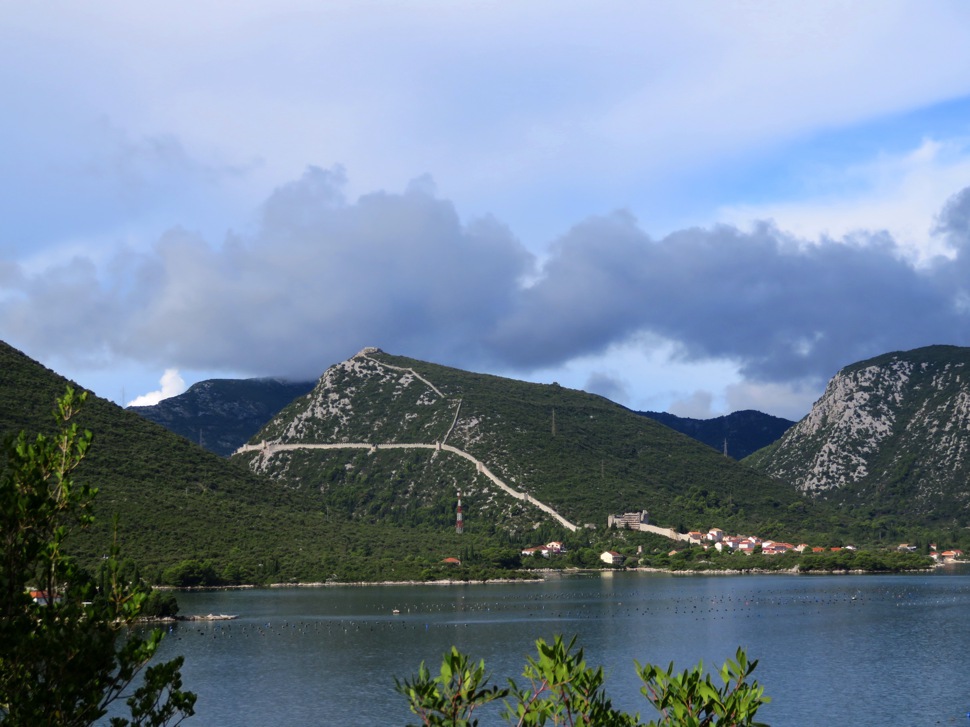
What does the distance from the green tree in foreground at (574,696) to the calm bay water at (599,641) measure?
44.2m

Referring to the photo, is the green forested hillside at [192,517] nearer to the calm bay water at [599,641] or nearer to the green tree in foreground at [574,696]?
the calm bay water at [599,641]

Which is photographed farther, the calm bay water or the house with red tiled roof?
the house with red tiled roof

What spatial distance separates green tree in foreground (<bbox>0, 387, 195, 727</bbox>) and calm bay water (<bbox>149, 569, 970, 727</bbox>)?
44.0m

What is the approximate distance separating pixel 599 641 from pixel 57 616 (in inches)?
3061

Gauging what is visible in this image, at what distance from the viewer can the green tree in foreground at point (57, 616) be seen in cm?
2036

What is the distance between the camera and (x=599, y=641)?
3752 inches

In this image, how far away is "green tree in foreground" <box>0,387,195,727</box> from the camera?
20359 millimetres

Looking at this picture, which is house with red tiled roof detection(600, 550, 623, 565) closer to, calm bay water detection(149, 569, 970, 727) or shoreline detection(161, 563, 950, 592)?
shoreline detection(161, 563, 950, 592)

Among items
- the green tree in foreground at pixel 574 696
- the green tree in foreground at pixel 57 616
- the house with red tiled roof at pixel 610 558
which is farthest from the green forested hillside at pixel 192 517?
the green tree in foreground at pixel 574 696

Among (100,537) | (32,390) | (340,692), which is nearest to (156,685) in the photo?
(340,692)

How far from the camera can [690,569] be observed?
182m

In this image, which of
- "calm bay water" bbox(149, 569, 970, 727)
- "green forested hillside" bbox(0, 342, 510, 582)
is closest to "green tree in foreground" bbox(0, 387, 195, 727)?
"calm bay water" bbox(149, 569, 970, 727)

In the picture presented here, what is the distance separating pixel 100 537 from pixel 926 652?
3549 inches

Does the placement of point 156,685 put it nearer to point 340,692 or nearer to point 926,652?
point 340,692
